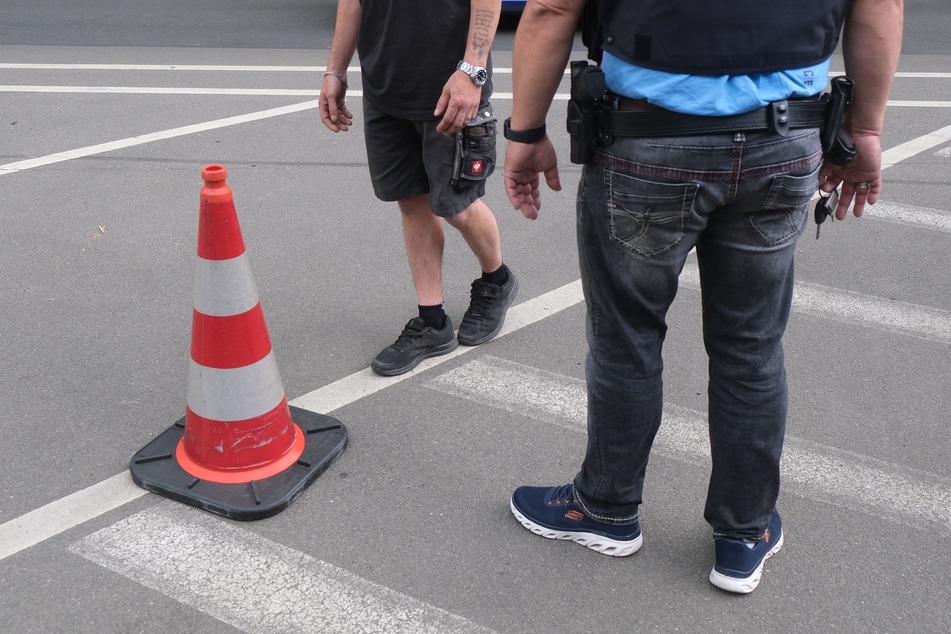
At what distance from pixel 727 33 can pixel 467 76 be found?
1.44 m

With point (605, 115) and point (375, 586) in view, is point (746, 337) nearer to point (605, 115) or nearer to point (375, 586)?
point (605, 115)

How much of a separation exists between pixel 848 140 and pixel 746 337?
524mm

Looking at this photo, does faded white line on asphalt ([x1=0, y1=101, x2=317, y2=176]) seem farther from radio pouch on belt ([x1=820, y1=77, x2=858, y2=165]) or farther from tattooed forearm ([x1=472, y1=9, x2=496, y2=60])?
radio pouch on belt ([x1=820, y1=77, x2=858, y2=165])

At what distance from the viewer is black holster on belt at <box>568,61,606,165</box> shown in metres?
2.12

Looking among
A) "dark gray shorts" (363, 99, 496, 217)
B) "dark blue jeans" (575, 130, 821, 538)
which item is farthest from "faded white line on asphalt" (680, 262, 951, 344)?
"dark blue jeans" (575, 130, 821, 538)

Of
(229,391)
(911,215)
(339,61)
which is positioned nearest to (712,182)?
(229,391)

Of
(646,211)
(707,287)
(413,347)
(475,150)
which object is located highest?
(646,211)

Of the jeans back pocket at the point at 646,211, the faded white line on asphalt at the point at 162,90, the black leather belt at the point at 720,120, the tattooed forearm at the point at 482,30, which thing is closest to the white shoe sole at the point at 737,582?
the jeans back pocket at the point at 646,211

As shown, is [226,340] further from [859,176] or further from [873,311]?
[873,311]

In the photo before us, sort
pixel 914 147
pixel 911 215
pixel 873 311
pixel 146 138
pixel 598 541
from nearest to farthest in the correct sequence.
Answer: pixel 598 541, pixel 873 311, pixel 911 215, pixel 914 147, pixel 146 138

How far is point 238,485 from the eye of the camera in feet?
9.69

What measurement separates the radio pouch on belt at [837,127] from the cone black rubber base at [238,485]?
1.79m

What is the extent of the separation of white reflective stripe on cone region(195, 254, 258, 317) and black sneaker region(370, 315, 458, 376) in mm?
858

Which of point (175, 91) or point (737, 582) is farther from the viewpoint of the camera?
point (175, 91)
